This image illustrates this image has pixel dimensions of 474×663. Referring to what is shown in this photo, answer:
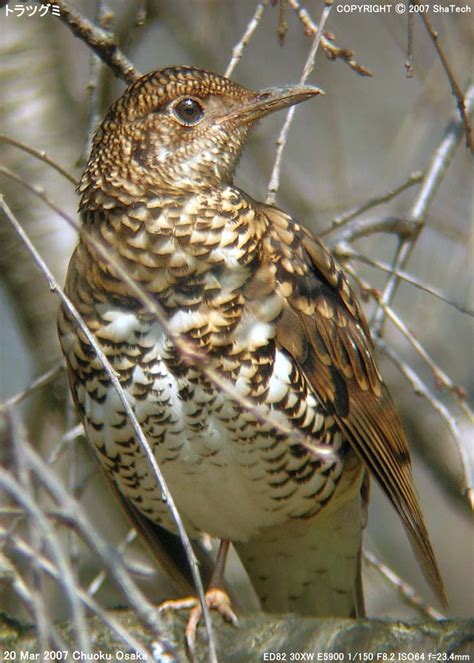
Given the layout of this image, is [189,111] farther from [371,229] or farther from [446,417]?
[446,417]

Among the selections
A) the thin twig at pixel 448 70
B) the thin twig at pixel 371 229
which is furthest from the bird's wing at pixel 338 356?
the thin twig at pixel 448 70

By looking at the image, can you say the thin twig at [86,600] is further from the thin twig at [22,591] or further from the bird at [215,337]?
the bird at [215,337]

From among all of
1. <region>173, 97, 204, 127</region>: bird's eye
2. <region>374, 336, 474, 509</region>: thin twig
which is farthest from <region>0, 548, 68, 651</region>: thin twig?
<region>173, 97, 204, 127</region>: bird's eye

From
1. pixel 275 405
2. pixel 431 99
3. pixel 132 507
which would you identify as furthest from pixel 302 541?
pixel 431 99

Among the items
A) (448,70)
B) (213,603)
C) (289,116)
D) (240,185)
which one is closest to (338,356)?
(289,116)

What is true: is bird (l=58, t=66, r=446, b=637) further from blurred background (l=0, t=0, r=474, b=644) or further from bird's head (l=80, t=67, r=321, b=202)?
blurred background (l=0, t=0, r=474, b=644)

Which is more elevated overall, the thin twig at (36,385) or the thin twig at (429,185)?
the thin twig at (429,185)
